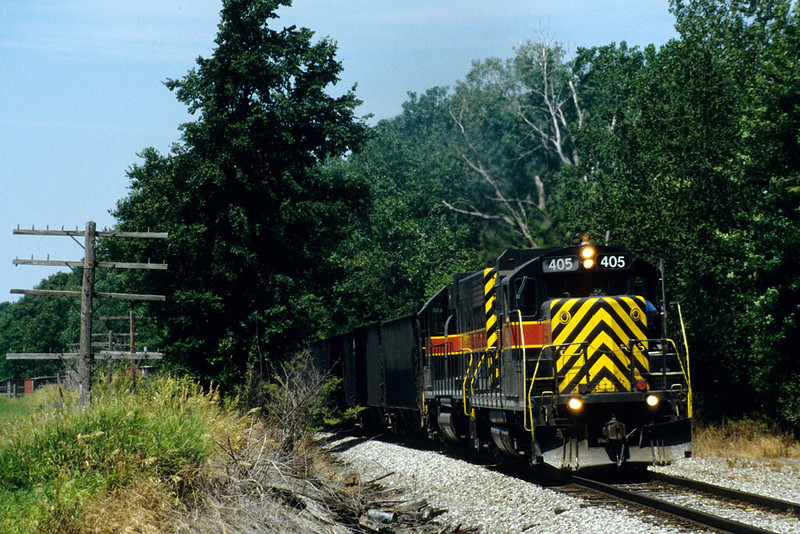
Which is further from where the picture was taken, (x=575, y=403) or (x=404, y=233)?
(x=404, y=233)

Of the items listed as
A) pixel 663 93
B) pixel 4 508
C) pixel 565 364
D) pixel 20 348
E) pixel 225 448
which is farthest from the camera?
pixel 20 348

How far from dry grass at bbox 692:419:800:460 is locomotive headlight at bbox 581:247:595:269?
18.9 ft

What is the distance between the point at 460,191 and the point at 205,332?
38126 mm

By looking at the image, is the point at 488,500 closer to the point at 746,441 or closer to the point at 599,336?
the point at 599,336

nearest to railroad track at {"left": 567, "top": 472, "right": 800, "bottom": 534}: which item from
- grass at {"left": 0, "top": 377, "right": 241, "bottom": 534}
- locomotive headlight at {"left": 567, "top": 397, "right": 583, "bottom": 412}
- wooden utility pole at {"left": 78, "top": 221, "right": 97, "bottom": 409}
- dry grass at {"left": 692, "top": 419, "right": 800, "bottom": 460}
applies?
locomotive headlight at {"left": 567, "top": 397, "right": 583, "bottom": 412}

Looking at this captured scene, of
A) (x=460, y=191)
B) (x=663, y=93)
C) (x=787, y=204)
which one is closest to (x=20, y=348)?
(x=460, y=191)

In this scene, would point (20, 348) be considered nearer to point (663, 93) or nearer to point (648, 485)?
point (663, 93)

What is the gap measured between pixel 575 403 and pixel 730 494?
2439 mm

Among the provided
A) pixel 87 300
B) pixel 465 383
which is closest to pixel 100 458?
pixel 465 383

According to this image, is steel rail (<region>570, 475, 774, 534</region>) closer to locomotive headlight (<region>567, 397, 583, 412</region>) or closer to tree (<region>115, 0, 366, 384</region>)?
locomotive headlight (<region>567, 397, 583, 412</region>)

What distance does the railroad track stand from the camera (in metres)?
9.62

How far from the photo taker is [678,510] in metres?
10.4

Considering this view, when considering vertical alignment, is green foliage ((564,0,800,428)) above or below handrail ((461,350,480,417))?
Result: above

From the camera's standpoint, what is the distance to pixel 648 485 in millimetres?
12891
